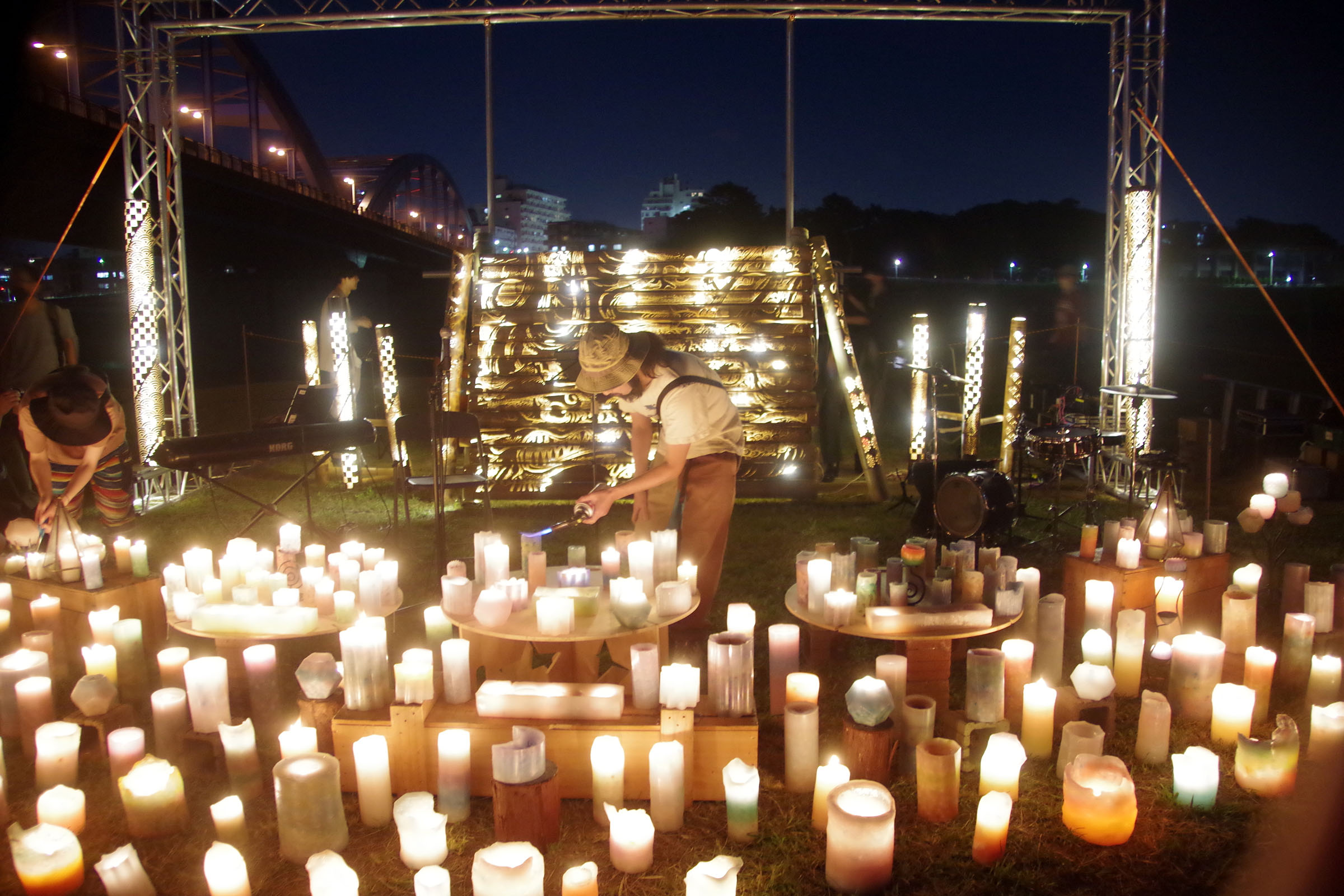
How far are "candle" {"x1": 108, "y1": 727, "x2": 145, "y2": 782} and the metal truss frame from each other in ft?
19.5

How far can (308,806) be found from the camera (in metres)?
2.90

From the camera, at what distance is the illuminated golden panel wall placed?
852 cm

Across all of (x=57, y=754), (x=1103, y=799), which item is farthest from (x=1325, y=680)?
(x=57, y=754)

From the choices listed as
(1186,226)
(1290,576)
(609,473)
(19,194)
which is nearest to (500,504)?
(609,473)

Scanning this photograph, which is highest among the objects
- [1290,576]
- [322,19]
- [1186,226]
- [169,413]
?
[1186,226]

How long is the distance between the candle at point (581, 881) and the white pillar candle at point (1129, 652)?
8.75 ft

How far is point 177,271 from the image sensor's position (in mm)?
8984

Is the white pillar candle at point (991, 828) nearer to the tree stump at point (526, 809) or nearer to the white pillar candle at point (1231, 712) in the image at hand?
the white pillar candle at point (1231, 712)

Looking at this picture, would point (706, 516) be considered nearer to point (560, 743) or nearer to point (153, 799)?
point (560, 743)

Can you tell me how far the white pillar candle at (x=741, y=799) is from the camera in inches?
117

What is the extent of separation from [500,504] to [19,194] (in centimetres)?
1825

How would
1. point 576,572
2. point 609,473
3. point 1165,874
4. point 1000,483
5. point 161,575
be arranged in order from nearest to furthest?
point 1165,874 → point 576,572 → point 161,575 → point 1000,483 → point 609,473

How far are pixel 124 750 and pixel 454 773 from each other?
3.97ft

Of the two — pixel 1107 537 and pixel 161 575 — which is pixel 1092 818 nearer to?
pixel 1107 537
